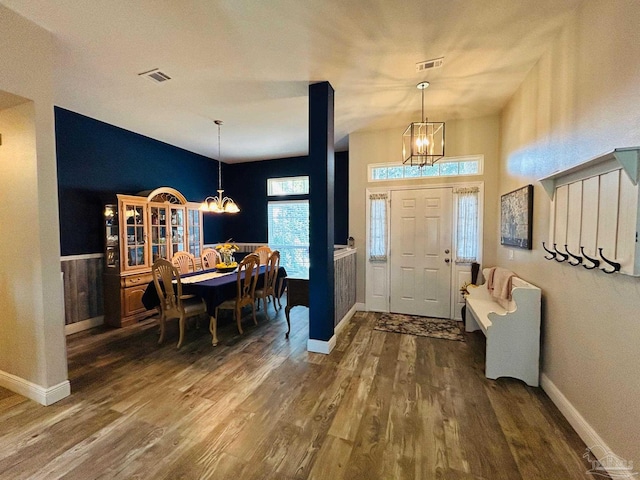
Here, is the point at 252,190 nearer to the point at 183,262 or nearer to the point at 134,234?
the point at 183,262

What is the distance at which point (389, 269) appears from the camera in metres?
4.45

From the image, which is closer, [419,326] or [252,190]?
[419,326]

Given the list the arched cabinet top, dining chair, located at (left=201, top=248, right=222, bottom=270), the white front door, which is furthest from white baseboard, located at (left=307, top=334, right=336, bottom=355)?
the arched cabinet top

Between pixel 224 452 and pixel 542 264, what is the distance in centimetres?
293

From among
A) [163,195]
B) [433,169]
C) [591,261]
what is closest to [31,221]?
[163,195]

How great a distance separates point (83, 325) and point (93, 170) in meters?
2.14

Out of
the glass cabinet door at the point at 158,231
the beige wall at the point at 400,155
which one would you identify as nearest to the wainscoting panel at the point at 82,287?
the glass cabinet door at the point at 158,231

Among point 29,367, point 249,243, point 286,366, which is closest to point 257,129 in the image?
point 249,243

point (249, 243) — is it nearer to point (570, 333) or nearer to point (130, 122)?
point (130, 122)

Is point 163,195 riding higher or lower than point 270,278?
higher

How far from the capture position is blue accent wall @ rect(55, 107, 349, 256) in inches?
143

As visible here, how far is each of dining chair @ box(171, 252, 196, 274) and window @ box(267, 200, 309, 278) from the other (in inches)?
79.0

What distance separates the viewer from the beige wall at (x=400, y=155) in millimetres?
3920

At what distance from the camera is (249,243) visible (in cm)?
643
